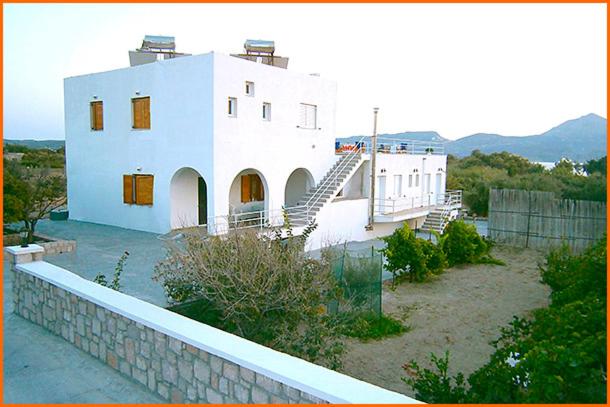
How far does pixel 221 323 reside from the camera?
7.36m

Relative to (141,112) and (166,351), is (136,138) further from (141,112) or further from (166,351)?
(166,351)

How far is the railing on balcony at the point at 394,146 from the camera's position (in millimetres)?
23125

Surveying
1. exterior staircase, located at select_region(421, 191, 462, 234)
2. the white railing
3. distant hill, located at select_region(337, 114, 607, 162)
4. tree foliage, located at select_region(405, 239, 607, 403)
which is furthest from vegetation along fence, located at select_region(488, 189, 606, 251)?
distant hill, located at select_region(337, 114, 607, 162)

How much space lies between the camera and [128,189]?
18375 mm

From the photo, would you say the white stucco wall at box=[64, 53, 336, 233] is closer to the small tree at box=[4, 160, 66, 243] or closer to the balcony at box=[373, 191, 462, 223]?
the small tree at box=[4, 160, 66, 243]

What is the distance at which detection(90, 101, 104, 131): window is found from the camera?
1948cm

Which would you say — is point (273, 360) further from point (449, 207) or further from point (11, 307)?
point (449, 207)

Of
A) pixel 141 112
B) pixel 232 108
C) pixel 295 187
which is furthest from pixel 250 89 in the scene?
pixel 295 187

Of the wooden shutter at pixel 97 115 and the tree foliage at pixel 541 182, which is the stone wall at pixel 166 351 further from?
the tree foliage at pixel 541 182

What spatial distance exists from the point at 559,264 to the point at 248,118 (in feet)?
34.8

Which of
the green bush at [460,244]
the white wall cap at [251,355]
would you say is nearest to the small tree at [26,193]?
the white wall cap at [251,355]

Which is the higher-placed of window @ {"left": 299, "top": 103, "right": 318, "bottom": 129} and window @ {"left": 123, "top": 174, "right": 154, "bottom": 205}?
window @ {"left": 299, "top": 103, "right": 318, "bottom": 129}

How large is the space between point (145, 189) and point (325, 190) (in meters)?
6.90

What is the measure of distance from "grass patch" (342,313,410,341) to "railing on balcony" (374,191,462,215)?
11239 mm
